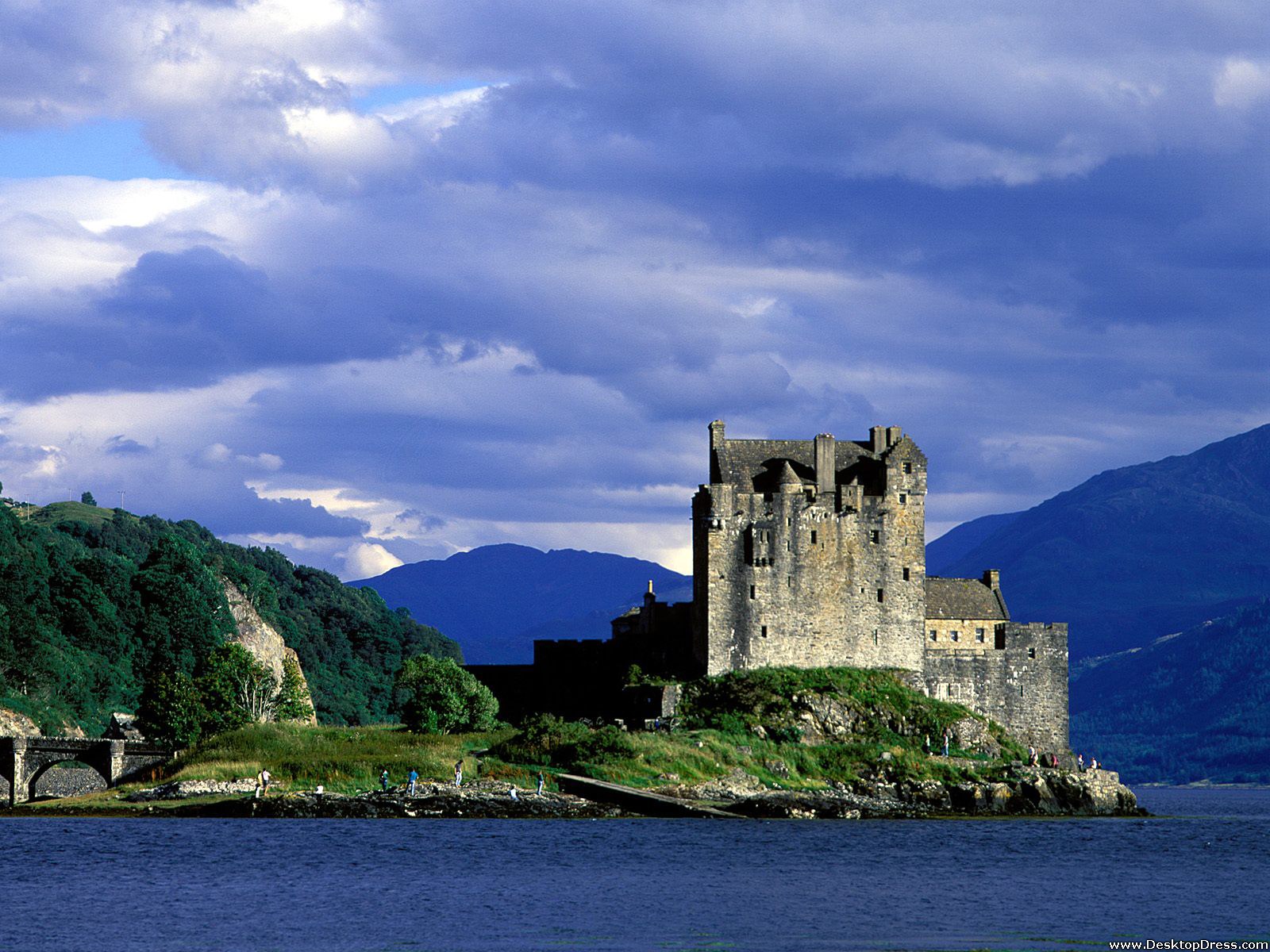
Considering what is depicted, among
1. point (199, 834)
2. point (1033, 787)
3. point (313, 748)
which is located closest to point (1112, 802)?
point (1033, 787)

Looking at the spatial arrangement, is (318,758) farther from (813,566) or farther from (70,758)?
(813,566)

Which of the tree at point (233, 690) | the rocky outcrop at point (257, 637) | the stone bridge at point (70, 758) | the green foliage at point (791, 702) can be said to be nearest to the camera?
the stone bridge at point (70, 758)

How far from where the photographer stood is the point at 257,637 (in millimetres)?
152625

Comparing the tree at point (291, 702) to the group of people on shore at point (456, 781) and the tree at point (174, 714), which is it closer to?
the tree at point (174, 714)

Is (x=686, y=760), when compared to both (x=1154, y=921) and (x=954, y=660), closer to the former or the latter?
(x=954, y=660)

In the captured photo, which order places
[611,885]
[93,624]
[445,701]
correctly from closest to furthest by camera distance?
[611,885], [445,701], [93,624]

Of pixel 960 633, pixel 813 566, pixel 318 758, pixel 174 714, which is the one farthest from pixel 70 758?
pixel 960 633

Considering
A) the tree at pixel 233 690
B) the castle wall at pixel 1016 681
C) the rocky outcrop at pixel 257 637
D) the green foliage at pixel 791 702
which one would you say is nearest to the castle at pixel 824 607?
the castle wall at pixel 1016 681

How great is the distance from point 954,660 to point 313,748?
39.4 meters

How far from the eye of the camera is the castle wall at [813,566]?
111375mm

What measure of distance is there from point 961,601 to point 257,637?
61723 millimetres

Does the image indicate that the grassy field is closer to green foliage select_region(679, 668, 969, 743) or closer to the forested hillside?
green foliage select_region(679, 668, 969, 743)

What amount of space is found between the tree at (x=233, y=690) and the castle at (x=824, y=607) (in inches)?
585

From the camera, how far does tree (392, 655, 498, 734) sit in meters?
111
